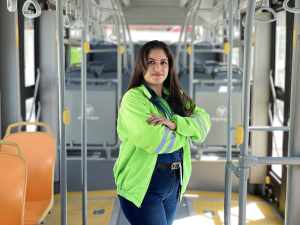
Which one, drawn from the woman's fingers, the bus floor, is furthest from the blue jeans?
the bus floor

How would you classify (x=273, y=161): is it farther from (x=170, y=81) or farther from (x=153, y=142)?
(x=170, y=81)

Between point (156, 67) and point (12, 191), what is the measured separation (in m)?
1.01

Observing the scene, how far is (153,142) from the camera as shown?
2.07m

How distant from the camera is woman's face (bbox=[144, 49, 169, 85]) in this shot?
219 cm

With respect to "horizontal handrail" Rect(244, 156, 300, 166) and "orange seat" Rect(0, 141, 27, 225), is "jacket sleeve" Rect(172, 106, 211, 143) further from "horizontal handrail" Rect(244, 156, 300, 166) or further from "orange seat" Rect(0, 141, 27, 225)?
"orange seat" Rect(0, 141, 27, 225)

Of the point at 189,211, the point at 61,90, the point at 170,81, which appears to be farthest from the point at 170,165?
the point at 189,211

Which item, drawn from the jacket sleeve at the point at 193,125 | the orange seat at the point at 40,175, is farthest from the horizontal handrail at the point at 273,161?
the orange seat at the point at 40,175

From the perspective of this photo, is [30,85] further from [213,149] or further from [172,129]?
[172,129]

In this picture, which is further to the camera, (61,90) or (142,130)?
(61,90)

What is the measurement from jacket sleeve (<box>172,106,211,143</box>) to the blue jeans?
0.66ft

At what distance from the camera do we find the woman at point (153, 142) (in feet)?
6.90

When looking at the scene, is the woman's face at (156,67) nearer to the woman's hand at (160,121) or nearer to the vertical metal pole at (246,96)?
the woman's hand at (160,121)

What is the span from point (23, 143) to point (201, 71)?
319cm

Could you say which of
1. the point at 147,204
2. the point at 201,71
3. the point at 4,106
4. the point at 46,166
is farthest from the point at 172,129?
the point at 201,71
